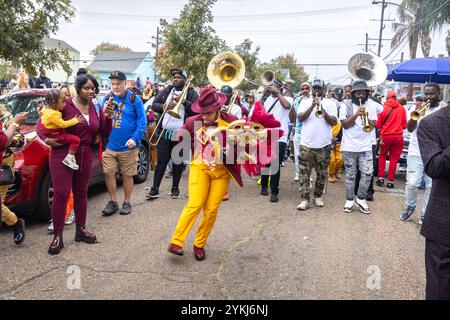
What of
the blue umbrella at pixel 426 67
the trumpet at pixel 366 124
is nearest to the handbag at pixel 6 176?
the trumpet at pixel 366 124

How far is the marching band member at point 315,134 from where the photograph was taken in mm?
6277

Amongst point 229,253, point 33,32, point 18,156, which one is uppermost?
point 33,32

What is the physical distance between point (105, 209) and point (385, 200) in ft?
15.7

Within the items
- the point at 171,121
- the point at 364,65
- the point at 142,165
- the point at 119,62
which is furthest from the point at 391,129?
the point at 119,62

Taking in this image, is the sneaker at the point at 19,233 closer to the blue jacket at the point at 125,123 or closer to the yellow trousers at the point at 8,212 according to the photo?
the yellow trousers at the point at 8,212

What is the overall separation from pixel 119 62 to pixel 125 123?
6106 centimetres

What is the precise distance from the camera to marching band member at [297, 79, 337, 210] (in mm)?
6277

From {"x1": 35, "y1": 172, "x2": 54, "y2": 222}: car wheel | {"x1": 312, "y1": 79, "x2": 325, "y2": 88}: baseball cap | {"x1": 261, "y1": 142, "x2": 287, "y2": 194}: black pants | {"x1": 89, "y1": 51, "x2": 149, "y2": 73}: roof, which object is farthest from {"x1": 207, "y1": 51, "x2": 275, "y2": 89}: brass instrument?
{"x1": 89, "y1": 51, "x2": 149, "y2": 73}: roof

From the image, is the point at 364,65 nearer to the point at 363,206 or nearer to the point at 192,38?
the point at 363,206

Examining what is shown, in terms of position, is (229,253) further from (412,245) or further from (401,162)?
(401,162)

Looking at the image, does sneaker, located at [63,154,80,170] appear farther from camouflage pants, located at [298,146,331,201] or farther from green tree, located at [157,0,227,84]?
Result: green tree, located at [157,0,227,84]

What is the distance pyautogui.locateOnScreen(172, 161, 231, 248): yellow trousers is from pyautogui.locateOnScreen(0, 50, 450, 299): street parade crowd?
1 centimetres

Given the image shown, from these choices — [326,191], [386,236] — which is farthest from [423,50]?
[386,236]
